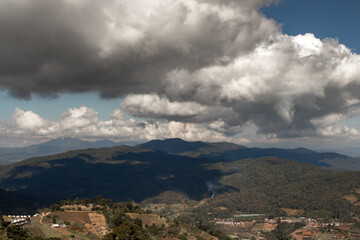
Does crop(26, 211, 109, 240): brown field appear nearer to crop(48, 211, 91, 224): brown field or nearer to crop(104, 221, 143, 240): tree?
crop(48, 211, 91, 224): brown field

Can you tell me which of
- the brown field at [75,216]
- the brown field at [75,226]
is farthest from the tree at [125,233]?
the brown field at [75,216]

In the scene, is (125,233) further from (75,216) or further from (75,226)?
(75,216)

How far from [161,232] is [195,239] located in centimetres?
3164

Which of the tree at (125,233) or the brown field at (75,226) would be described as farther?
the brown field at (75,226)

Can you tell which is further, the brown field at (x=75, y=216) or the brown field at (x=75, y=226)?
the brown field at (x=75, y=216)

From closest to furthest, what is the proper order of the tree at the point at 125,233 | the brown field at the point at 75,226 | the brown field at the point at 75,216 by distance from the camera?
the tree at the point at 125,233 → the brown field at the point at 75,226 → the brown field at the point at 75,216

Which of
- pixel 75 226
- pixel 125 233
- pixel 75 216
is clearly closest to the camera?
pixel 125 233

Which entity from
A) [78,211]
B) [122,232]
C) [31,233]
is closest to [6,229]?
[31,233]

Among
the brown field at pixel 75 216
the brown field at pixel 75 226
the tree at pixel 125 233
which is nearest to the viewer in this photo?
the tree at pixel 125 233

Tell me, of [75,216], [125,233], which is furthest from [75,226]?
[125,233]

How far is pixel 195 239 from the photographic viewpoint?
19600 cm

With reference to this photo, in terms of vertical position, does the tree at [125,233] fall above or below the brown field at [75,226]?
above

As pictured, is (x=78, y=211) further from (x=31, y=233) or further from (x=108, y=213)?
(x=31, y=233)

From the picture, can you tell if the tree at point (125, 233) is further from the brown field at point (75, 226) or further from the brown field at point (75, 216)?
the brown field at point (75, 216)
